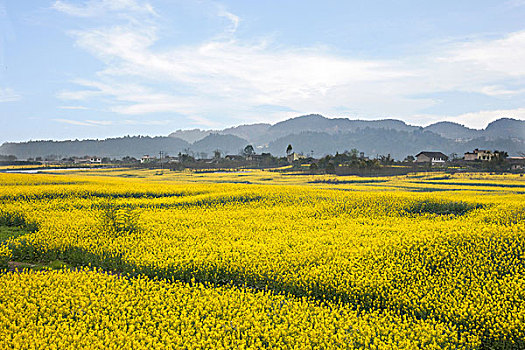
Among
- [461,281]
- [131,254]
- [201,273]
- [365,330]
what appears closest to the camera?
[365,330]

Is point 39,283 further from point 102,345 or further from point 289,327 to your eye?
point 289,327

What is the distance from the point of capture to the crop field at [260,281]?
7152mm

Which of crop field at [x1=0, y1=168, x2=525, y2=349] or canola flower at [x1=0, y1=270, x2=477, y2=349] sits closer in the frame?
canola flower at [x1=0, y1=270, x2=477, y2=349]

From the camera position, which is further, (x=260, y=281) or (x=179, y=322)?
(x=260, y=281)

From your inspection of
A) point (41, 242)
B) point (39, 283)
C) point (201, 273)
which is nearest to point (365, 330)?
point (201, 273)

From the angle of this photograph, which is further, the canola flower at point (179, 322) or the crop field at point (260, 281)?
the crop field at point (260, 281)

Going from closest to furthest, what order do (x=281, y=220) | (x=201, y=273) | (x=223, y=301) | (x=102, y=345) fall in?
1. (x=102, y=345)
2. (x=223, y=301)
3. (x=201, y=273)
4. (x=281, y=220)

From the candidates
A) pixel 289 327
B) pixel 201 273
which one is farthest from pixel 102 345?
pixel 201 273

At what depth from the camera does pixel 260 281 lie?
34.2 ft

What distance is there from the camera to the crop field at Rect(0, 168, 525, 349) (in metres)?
7.15

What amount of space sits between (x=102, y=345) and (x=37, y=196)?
20664 mm

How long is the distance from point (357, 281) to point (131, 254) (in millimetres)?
6528

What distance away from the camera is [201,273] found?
34.9 feet

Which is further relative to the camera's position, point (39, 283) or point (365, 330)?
point (39, 283)
